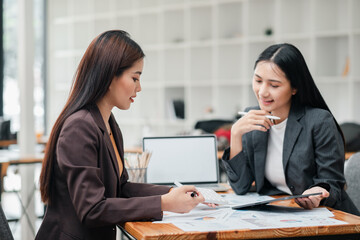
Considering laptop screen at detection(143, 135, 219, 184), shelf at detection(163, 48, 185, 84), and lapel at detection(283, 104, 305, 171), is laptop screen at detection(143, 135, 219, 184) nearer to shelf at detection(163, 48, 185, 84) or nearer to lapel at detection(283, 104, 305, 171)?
lapel at detection(283, 104, 305, 171)

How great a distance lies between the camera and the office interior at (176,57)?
4800 millimetres

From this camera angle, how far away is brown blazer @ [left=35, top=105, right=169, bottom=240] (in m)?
1.48

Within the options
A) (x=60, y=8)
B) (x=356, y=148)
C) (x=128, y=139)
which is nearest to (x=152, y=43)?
(x=128, y=139)

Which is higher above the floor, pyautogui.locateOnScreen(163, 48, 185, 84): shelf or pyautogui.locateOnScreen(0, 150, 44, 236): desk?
pyautogui.locateOnScreen(163, 48, 185, 84): shelf

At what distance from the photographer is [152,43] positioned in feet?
24.2

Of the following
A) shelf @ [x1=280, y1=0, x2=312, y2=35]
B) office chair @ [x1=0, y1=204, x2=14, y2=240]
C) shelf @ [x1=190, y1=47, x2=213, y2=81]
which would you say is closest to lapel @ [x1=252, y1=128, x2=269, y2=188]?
office chair @ [x1=0, y1=204, x2=14, y2=240]

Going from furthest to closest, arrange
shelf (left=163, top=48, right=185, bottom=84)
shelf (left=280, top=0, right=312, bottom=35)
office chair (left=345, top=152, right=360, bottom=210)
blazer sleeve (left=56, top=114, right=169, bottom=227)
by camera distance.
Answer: shelf (left=163, top=48, right=185, bottom=84) < shelf (left=280, top=0, right=312, bottom=35) < office chair (left=345, top=152, right=360, bottom=210) < blazer sleeve (left=56, top=114, right=169, bottom=227)

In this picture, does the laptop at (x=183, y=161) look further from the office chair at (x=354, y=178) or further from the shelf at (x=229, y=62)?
the shelf at (x=229, y=62)

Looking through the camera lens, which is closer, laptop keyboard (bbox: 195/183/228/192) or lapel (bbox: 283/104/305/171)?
lapel (bbox: 283/104/305/171)

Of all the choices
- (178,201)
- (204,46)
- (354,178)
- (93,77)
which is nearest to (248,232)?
(178,201)

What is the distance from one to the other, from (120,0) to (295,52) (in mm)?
5993

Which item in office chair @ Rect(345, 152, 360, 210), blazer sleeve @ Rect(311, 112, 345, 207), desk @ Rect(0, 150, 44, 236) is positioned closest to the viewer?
blazer sleeve @ Rect(311, 112, 345, 207)

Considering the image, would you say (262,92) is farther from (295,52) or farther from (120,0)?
(120,0)

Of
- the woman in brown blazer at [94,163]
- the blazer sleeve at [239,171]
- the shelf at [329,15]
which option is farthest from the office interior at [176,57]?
the woman in brown blazer at [94,163]
